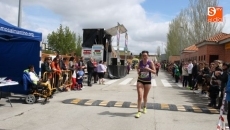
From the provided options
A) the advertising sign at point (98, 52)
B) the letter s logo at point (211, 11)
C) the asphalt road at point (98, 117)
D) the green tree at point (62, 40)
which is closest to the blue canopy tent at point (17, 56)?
the asphalt road at point (98, 117)

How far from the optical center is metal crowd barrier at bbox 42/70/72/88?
11438 millimetres

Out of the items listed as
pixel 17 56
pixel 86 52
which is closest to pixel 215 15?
pixel 86 52

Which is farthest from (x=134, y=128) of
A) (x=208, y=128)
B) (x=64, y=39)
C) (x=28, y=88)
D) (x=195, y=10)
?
(x=64, y=39)

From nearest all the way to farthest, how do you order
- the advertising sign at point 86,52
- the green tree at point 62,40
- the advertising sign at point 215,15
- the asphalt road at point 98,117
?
the asphalt road at point 98,117
the advertising sign at point 215,15
the advertising sign at point 86,52
the green tree at point 62,40

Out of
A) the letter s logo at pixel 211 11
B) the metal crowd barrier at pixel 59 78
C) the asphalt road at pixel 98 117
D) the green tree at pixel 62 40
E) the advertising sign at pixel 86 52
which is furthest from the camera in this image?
the green tree at pixel 62 40

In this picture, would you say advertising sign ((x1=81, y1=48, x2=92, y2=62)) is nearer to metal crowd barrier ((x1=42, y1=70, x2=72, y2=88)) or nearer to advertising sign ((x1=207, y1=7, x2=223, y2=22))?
advertising sign ((x1=207, y1=7, x2=223, y2=22))

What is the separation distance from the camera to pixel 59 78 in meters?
13.0

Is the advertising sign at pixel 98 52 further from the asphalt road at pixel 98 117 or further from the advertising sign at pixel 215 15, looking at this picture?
the asphalt road at pixel 98 117

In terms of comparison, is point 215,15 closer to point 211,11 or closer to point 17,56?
point 211,11

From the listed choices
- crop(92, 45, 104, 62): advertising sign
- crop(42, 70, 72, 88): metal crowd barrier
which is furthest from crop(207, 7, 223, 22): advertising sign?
crop(42, 70, 72, 88): metal crowd barrier

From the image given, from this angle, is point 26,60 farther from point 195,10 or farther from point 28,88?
point 195,10

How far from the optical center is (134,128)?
6.88 m

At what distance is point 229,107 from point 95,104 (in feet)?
16.7

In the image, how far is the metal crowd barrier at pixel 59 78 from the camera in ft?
37.5
